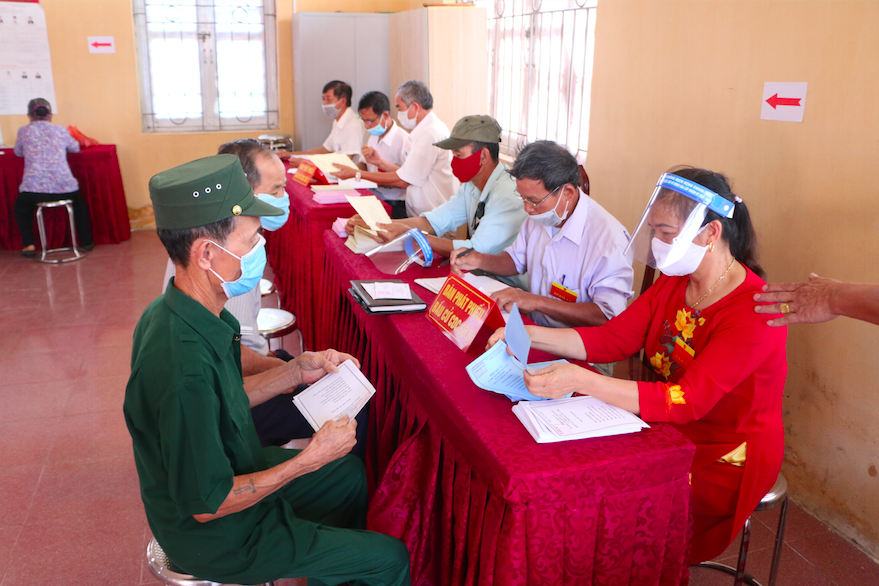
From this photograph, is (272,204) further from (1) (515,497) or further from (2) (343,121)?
(2) (343,121)

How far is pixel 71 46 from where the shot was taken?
632 centimetres

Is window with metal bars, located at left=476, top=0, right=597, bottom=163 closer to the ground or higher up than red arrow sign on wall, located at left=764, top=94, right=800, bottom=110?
higher up

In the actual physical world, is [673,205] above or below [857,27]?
below

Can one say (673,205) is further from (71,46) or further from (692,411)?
(71,46)

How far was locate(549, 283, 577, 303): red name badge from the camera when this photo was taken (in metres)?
2.34

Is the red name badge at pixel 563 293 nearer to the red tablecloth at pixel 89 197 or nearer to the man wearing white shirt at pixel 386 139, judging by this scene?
the man wearing white shirt at pixel 386 139

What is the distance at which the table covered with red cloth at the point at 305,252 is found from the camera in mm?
3408

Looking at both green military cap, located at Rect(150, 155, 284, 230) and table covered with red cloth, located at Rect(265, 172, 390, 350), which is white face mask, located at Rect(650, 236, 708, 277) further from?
table covered with red cloth, located at Rect(265, 172, 390, 350)

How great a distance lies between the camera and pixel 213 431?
1.29 m

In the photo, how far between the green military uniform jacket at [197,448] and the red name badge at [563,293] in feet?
4.13

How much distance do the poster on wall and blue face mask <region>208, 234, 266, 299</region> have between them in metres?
6.13

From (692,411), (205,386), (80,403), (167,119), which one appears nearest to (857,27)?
(692,411)

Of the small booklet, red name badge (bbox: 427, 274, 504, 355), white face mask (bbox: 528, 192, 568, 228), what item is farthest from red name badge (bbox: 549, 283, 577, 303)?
the small booklet

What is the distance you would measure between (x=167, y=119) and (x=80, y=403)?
4.49m
